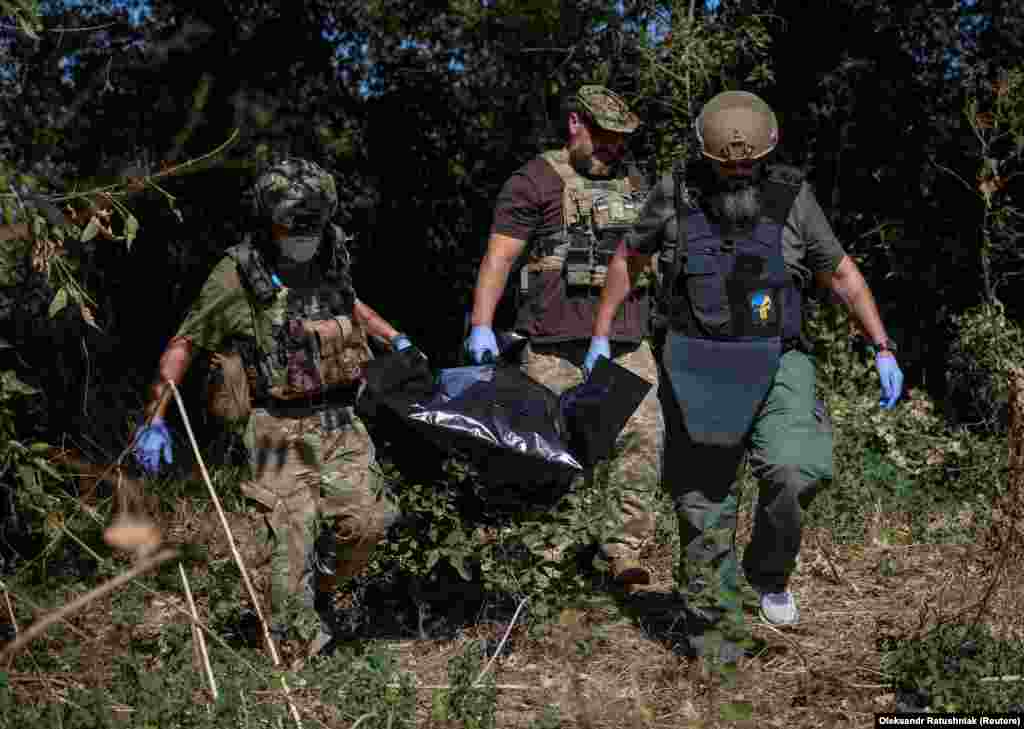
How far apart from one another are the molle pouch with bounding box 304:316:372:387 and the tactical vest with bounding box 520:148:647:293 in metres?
1.00

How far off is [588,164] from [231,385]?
1.73 m

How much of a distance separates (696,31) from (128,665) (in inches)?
174

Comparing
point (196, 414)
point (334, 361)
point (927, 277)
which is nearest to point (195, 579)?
point (334, 361)

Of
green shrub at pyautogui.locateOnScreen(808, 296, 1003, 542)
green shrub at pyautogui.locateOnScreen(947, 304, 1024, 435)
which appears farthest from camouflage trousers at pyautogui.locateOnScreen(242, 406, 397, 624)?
green shrub at pyautogui.locateOnScreen(947, 304, 1024, 435)

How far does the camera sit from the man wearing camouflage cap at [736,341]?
4.02 m

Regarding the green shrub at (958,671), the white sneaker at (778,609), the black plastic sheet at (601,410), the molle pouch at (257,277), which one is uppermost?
the molle pouch at (257,277)

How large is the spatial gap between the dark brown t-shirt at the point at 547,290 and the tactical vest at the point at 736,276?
3.42ft

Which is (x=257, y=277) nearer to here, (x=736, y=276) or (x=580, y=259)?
(x=580, y=259)

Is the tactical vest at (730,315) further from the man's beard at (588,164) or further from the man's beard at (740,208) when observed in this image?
the man's beard at (588,164)

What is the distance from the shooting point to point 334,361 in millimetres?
4414

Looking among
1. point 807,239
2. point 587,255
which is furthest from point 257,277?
point 807,239

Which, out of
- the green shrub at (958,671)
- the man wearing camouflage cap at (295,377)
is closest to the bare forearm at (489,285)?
the man wearing camouflage cap at (295,377)

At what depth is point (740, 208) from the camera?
13.2ft

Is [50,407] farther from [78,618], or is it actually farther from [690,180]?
[690,180]
